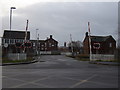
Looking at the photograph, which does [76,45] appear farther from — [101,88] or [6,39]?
[101,88]

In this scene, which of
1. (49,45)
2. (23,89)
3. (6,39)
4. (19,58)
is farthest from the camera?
(49,45)

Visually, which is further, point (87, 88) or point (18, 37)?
point (18, 37)

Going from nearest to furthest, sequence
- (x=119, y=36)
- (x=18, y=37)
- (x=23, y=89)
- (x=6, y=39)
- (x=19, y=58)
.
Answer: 1. (x=23, y=89)
2. (x=19, y=58)
3. (x=119, y=36)
4. (x=6, y=39)
5. (x=18, y=37)

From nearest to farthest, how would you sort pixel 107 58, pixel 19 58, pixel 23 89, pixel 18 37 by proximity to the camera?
pixel 23 89 → pixel 19 58 → pixel 107 58 → pixel 18 37

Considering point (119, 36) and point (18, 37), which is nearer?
point (119, 36)

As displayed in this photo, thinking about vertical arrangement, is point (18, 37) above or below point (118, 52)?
above

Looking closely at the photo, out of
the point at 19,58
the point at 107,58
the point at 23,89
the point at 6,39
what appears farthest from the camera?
the point at 6,39

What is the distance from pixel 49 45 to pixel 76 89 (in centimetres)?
10743

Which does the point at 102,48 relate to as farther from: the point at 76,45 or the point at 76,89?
the point at 76,89

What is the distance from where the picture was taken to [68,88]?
827 cm

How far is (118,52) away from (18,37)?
167 ft

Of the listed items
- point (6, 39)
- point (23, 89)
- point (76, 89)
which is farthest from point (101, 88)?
point (6, 39)

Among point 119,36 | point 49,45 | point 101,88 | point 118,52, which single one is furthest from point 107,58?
point 49,45

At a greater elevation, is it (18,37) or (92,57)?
(18,37)
